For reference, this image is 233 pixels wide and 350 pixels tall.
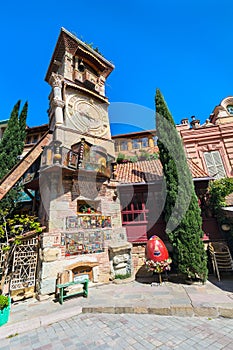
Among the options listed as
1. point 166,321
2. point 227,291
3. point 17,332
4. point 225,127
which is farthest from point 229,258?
point 225,127

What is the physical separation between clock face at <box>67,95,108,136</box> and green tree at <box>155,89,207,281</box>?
14.1ft

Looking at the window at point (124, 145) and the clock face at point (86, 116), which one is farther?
the window at point (124, 145)

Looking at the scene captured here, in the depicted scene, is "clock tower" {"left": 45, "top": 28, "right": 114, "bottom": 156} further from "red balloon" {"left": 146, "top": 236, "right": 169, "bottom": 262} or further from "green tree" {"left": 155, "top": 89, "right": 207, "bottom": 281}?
"red balloon" {"left": 146, "top": 236, "right": 169, "bottom": 262}

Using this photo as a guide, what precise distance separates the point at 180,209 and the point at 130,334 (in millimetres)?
5008

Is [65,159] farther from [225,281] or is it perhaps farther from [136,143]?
[136,143]

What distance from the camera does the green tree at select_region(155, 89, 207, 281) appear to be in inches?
270

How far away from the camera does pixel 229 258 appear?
7703mm

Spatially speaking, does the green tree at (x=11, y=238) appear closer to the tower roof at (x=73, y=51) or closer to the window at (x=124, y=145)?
the tower roof at (x=73, y=51)

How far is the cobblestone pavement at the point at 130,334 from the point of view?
357cm

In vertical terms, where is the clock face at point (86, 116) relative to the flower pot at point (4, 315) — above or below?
above

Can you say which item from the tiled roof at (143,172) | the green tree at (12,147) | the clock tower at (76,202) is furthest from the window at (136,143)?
the green tree at (12,147)

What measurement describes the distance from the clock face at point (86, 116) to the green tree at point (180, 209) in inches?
170

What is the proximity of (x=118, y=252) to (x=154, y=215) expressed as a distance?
274 centimetres

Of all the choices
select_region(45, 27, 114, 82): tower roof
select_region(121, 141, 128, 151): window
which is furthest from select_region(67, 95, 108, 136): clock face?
select_region(121, 141, 128, 151): window
